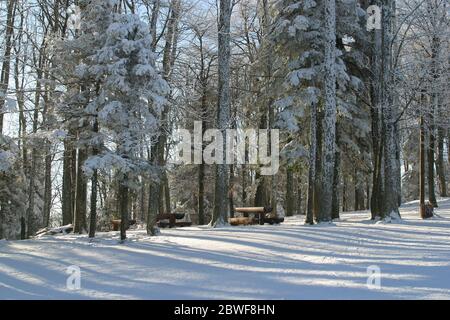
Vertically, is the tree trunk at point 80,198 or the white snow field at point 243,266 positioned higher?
the tree trunk at point 80,198

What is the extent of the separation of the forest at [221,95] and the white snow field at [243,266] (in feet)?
8.90

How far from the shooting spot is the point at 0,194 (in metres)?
24.6

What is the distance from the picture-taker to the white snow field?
741 centimetres

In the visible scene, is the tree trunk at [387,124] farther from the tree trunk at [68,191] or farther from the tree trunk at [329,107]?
the tree trunk at [68,191]

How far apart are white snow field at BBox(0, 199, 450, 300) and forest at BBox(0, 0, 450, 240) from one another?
2714 mm

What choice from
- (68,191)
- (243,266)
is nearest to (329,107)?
(243,266)

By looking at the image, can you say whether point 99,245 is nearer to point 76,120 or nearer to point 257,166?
point 76,120

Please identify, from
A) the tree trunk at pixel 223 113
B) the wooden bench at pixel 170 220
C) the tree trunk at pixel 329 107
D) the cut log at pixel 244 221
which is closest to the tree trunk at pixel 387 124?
the tree trunk at pixel 329 107

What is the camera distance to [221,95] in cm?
1858

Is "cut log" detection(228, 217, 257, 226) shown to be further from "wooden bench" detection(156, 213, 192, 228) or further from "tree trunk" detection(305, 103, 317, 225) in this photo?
"wooden bench" detection(156, 213, 192, 228)

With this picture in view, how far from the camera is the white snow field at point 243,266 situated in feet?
24.3

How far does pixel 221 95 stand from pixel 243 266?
1010 centimetres

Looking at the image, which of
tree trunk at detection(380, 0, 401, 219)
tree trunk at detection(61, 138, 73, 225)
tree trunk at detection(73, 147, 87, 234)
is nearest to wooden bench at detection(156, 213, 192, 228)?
tree trunk at detection(73, 147, 87, 234)

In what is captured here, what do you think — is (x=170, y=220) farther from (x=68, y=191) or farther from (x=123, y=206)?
(x=123, y=206)
